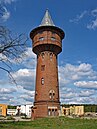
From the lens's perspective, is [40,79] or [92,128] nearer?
[92,128]

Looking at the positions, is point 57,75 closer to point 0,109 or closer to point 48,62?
point 48,62

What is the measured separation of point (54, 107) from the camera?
127ft

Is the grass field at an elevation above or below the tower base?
below

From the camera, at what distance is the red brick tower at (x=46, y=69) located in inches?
1519

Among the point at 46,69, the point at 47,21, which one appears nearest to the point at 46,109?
the point at 46,69

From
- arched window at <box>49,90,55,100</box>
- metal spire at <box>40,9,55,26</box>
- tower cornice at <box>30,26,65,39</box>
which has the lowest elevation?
arched window at <box>49,90,55,100</box>

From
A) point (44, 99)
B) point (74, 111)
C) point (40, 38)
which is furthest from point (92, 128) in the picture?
point (74, 111)

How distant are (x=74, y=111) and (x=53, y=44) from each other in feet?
76.3

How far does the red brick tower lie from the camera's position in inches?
1519

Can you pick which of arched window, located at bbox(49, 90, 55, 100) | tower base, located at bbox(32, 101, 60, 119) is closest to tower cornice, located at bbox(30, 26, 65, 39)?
arched window, located at bbox(49, 90, 55, 100)

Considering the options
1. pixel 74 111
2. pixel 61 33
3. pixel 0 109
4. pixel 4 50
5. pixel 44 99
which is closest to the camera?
pixel 4 50

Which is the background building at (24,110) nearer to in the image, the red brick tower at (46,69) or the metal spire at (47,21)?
the red brick tower at (46,69)

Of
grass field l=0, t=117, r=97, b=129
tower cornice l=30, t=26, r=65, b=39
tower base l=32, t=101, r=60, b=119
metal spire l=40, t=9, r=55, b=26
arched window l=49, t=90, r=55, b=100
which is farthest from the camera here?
metal spire l=40, t=9, r=55, b=26

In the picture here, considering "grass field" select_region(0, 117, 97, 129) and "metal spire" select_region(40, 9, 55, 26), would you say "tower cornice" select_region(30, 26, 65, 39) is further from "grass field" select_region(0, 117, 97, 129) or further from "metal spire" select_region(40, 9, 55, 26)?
"grass field" select_region(0, 117, 97, 129)
